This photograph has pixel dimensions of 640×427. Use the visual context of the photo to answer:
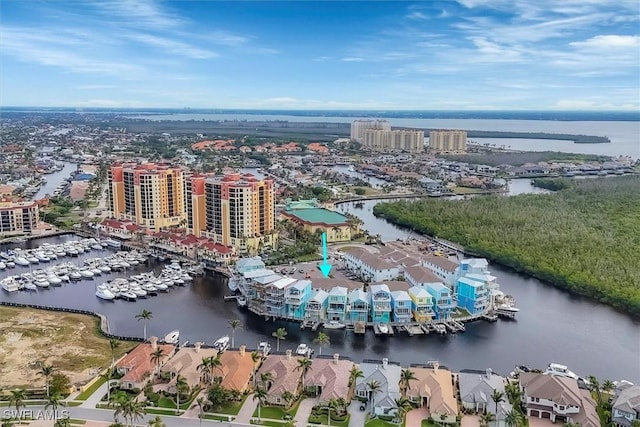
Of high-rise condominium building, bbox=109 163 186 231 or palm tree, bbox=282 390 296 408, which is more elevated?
high-rise condominium building, bbox=109 163 186 231

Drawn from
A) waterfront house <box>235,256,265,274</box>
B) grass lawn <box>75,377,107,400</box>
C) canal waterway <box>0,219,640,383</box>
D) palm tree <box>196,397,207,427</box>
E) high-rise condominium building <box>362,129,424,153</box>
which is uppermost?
high-rise condominium building <box>362,129,424,153</box>

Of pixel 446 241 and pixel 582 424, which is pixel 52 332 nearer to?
pixel 582 424

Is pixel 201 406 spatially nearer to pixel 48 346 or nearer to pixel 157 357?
pixel 157 357

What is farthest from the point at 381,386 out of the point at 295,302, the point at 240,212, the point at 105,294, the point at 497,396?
the point at 240,212

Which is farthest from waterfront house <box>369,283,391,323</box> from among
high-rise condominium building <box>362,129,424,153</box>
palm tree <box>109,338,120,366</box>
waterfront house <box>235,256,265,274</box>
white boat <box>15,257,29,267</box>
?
high-rise condominium building <box>362,129,424,153</box>

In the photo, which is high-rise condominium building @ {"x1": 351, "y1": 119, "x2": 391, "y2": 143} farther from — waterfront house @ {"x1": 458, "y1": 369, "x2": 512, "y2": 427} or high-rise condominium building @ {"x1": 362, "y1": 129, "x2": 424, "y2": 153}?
waterfront house @ {"x1": 458, "y1": 369, "x2": 512, "y2": 427}

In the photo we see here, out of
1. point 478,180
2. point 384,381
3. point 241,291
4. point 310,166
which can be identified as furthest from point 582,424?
point 310,166
